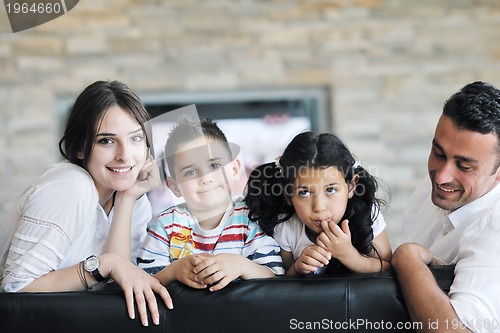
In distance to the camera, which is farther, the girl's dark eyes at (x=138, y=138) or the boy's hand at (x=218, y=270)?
the girl's dark eyes at (x=138, y=138)

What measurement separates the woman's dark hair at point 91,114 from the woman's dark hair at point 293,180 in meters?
0.38

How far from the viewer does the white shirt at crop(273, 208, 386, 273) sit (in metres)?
1.78

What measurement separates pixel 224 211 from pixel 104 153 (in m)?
0.36

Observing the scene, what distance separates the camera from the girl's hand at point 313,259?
→ 158 cm

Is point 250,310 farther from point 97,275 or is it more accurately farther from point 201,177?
point 201,177

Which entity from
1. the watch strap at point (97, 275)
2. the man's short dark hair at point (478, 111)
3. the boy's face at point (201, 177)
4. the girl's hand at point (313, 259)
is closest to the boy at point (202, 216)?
the boy's face at point (201, 177)

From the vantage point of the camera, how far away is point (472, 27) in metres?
4.47

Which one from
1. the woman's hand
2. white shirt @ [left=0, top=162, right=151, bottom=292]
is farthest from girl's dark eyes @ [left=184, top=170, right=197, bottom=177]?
white shirt @ [left=0, top=162, right=151, bottom=292]

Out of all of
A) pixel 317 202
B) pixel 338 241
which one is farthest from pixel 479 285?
pixel 317 202

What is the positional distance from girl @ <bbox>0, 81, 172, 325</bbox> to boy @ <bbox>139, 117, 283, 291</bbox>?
0.31 ft

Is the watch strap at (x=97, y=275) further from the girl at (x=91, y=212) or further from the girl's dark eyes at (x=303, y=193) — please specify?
the girl's dark eyes at (x=303, y=193)

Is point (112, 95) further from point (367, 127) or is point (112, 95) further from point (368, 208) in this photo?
point (367, 127)

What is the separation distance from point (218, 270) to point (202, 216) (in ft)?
1.29

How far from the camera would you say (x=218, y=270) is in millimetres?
1454
